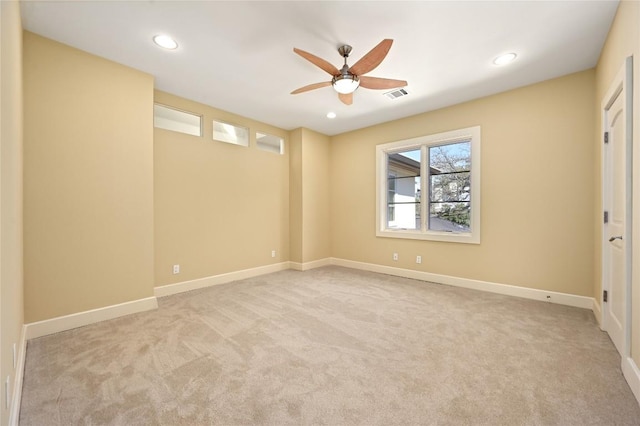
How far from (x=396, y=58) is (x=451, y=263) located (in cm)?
312

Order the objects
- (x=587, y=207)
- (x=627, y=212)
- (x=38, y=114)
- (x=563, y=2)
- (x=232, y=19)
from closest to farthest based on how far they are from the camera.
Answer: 1. (x=627, y=212)
2. (x=563, y=2)
3. (x=232, y=19)
4. (x=38, y=114)
5. (x=587, y=207)

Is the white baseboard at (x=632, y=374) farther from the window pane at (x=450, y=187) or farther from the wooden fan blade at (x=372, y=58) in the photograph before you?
the wooden fan blade at (x=372, y=58)

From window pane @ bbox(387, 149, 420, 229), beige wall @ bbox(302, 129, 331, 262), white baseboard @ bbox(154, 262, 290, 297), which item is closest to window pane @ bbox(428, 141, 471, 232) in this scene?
window pane @ bbox(387, 149, 420, 229)

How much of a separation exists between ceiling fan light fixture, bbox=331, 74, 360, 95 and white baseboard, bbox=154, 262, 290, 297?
338cm

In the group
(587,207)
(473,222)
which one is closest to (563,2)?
(587,207)

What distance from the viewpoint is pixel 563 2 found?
7.13 ft

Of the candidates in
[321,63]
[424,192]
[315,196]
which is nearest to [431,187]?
[424,192]

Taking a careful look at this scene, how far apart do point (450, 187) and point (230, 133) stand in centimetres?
384

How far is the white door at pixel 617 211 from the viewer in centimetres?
195

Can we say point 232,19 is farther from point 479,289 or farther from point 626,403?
point 479,289

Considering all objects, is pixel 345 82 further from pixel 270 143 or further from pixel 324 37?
pixel 270 143

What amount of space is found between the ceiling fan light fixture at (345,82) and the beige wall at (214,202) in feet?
8.16

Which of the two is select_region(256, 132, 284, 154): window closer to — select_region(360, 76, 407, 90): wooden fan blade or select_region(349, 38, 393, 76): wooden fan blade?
select_region(360, 76, 407, 90): wooden fan blade

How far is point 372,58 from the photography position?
2.37m
